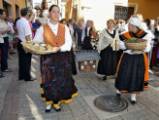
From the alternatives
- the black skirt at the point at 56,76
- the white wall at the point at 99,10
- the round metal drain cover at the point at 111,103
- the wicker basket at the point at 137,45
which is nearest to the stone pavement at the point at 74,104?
the round metal drain cover at the point at 111,103

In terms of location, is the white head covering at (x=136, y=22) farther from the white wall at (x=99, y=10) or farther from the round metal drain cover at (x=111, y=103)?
the white wall at (x=99, y=10)

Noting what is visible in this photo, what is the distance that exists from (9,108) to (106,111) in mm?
1803

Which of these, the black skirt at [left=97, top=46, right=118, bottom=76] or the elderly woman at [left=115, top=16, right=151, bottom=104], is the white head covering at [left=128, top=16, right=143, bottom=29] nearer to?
the elderly woman at [left=115, top=16, right=151, bottom=104]

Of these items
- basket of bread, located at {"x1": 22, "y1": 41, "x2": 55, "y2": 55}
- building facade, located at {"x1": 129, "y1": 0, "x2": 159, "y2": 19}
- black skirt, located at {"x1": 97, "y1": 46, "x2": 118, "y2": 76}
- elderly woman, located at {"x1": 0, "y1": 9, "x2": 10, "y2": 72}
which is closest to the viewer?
basket of bread, located at {"x1": 22, "y1": 41, "x2": 55, "y2": 55}

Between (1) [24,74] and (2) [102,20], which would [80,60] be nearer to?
(1) [24,74]

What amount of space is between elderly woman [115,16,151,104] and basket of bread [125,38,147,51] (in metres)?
0.16

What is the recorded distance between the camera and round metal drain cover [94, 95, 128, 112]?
4.91 metres

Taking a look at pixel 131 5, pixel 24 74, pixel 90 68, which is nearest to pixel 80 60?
pixel 90 68

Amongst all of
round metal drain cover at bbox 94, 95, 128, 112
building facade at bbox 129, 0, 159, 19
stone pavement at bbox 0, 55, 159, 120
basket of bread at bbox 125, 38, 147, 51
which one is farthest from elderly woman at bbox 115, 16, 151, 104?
building facade at bbox 129, 0, 159, 19

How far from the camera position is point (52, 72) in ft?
14.6

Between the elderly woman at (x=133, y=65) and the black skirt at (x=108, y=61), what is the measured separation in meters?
1.80

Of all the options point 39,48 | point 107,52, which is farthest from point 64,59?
point 107,52

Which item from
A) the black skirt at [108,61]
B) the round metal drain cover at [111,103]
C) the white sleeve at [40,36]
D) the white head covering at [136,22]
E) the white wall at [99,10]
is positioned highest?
the white wall at [99,10]

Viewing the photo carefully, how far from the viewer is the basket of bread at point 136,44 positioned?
470cm
